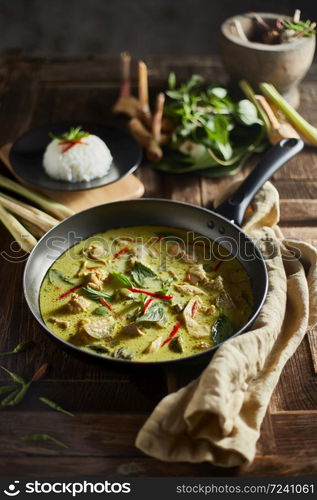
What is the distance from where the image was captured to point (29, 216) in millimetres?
2148

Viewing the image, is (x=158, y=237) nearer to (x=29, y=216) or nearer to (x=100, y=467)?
(x=29, y=216)

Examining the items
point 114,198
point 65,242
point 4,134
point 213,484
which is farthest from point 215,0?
point 213,484

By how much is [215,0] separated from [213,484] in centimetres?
386

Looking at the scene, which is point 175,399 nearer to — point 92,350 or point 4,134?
point 92,350

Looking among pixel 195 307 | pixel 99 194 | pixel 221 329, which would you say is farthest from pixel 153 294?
pixel 99 194

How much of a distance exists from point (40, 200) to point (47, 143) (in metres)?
0.35

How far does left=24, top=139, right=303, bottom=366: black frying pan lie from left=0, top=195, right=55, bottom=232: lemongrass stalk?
0.47 feet

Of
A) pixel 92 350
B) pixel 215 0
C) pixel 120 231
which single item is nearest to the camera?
pixel 92 350

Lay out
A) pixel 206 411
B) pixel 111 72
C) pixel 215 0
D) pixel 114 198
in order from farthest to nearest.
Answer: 1. pixel 215 0
2. pixel 111 72
3. pixel 114 198
4. pixel 206 411

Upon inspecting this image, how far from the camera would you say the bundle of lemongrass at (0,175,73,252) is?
209 cm

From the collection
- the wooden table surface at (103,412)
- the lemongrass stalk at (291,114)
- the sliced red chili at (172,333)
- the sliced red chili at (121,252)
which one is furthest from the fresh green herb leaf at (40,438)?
the lemongrass stalk at (291,114)

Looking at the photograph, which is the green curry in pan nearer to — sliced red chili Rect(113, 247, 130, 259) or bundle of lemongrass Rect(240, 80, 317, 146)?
sliced red chili Rect(113, 247, 130, 259)

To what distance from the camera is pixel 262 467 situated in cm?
144

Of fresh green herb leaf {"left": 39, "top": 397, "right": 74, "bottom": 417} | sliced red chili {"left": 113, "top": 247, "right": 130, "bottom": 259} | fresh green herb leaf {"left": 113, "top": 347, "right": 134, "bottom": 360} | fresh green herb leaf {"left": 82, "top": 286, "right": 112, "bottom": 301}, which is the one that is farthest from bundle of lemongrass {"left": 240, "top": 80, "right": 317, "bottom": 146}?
fresh green herb leaf {"left": 39, "top": 397, "right": 74, "bottom": 417}
